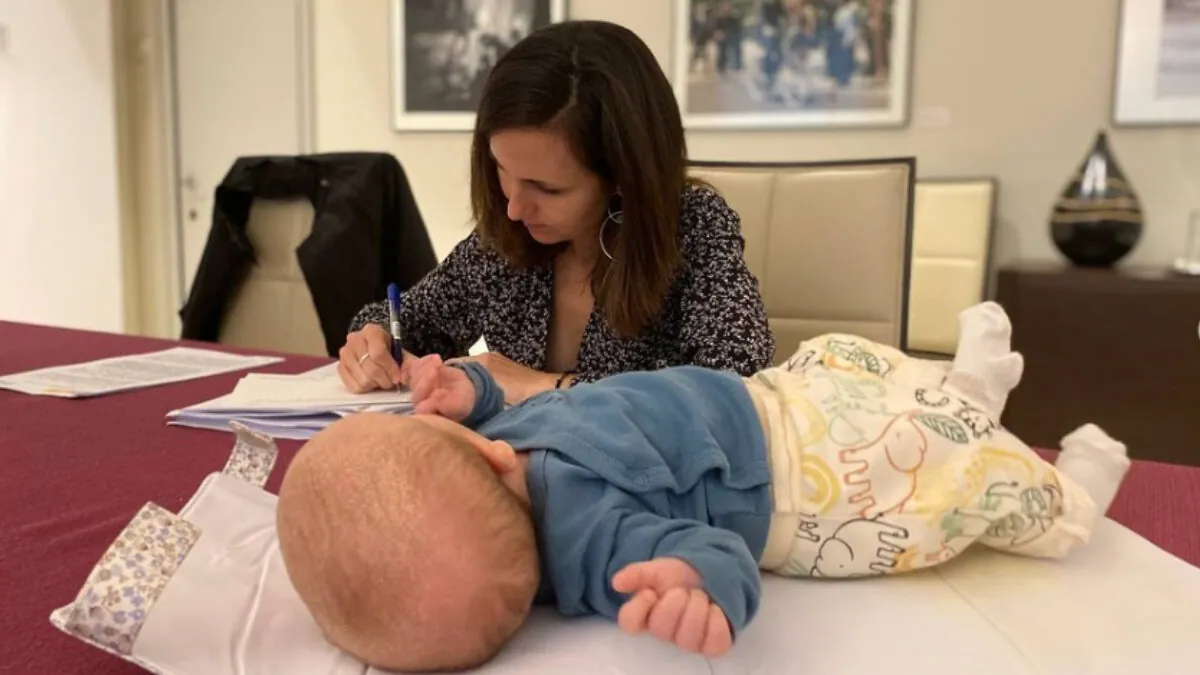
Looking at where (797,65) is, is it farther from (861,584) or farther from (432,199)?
(861,584)

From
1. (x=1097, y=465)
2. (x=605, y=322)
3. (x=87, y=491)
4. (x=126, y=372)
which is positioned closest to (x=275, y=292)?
(x=126, y=372)

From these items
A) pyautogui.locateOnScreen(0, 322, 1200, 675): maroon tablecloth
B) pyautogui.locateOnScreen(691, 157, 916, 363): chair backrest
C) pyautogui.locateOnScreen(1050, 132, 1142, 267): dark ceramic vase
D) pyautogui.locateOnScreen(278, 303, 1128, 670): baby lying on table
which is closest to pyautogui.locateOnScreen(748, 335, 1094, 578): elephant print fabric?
pyautogui.locateOnScreen(278, 303, 1128, 670): baby lying on table

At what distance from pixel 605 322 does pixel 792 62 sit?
2.15 meters

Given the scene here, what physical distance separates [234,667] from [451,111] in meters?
3.29

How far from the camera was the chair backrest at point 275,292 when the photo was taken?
92.7 inches

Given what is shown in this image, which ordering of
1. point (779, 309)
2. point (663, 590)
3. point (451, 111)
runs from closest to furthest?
1. point (663, 590)
2. point (779, 309)
3. point (451, 111)

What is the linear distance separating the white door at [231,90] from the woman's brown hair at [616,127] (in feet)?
9.75

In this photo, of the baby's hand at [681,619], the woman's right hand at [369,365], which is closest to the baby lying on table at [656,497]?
the baby's hand at [681,619]

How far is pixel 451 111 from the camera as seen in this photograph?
12.1ft

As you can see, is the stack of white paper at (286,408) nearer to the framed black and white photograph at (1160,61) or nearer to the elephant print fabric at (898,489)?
the elephant print fabric at (898,489)

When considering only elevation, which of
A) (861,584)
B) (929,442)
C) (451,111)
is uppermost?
(451,111)

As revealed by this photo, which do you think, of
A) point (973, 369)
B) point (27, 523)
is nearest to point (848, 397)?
point (973, 369)

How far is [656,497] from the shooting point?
74 centimetres

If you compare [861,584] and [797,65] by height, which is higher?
[797,65]
